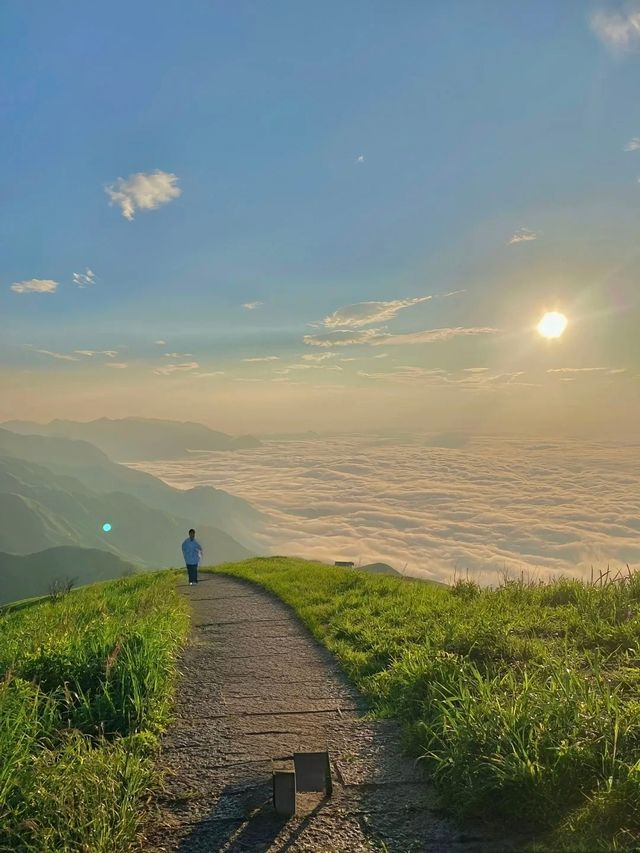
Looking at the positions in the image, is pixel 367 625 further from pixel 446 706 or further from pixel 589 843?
pixel 589 843

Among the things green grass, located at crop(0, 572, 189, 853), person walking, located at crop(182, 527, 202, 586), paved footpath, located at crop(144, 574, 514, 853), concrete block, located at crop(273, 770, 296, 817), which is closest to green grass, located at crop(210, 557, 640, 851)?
paved footpath, located at crop(144, 574, 514, 853)

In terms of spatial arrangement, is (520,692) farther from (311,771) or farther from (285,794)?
(285,794)

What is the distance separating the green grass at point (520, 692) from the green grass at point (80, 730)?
9.12 feet

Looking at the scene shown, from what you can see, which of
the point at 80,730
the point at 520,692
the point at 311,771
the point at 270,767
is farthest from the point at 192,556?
the point at 311,771

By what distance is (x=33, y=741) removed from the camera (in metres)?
5.54

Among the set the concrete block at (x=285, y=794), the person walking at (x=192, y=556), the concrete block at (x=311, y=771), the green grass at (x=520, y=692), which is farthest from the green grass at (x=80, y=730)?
the person walking at (x=192, y=556)

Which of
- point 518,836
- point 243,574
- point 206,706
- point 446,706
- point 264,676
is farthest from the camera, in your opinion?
point 243,574

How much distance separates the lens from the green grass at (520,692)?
14.8 ft

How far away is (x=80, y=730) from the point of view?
6.23 meters

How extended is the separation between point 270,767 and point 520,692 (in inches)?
111

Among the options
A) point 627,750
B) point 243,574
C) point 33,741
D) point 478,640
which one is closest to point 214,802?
point 33,741

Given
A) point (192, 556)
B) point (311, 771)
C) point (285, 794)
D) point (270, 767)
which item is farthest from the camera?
point (192, 556)

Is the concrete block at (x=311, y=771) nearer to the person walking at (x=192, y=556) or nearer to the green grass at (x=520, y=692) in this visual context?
the green grass at (x=520, y=692)

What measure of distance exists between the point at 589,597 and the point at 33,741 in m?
9.64
